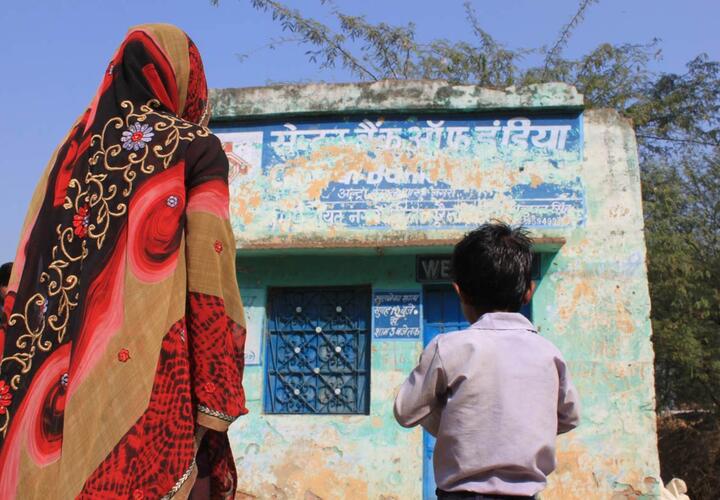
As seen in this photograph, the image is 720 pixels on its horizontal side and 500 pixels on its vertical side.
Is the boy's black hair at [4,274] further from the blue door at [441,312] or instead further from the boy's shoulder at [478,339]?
the blue door at [441,312]

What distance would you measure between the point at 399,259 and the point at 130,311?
5.46m

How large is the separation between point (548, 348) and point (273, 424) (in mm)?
5403

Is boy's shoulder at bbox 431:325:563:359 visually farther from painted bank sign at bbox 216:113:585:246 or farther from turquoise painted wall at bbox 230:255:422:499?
painted bank sign at bbox 216:113:585:246

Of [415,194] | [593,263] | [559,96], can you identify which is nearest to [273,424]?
[415,194]

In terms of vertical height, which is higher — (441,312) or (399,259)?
(399,259)

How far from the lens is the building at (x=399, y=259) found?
23.4 feet

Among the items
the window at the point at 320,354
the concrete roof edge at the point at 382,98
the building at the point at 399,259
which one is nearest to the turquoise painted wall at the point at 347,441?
the building at the point at 399,259

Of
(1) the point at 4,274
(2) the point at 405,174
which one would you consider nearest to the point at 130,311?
(1) the point at 4,274

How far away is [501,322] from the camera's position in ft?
7.60

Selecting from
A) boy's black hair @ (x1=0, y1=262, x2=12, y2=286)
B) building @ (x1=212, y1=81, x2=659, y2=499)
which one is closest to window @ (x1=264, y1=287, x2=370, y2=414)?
building @ (x1=212, y1=81, x2=659, y2=499)

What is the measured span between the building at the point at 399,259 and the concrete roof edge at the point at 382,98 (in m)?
0.01

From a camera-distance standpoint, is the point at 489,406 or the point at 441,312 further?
the point at 441,312

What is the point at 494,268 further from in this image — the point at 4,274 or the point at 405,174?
the point at 405,174

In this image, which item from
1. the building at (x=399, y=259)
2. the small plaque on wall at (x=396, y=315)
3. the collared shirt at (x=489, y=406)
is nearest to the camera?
the collared shirt at (x=489, y=406)
